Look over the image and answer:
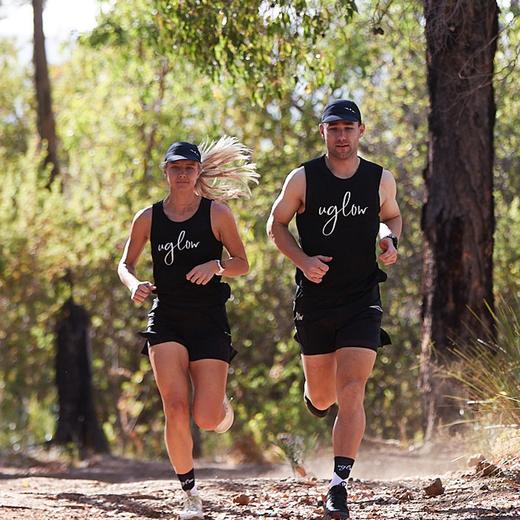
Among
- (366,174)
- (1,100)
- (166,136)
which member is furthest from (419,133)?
(1,100)

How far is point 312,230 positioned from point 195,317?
2.66 ft

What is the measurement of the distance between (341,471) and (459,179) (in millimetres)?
4506

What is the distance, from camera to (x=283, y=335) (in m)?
20.1

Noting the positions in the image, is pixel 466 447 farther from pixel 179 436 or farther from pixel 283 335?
pixel 283 335

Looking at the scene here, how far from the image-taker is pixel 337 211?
6.80 meters

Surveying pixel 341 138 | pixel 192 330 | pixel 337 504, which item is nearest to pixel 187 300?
pixel 192 330

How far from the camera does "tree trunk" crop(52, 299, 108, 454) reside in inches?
708

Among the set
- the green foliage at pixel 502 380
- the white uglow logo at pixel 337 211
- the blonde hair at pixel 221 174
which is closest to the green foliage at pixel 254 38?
the blonde hair at pixel 221 174

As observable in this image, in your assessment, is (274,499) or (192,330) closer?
(192,330)

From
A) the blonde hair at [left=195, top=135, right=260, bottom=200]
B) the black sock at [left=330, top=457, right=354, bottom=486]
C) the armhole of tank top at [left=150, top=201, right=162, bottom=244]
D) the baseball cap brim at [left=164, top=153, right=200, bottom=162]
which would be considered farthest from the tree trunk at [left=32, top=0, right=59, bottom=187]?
the black sock at [left=330, top=457, right=354, bottom=486]

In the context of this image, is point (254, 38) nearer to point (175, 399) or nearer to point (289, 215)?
point (289, 215)

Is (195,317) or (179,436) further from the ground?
(195,317)

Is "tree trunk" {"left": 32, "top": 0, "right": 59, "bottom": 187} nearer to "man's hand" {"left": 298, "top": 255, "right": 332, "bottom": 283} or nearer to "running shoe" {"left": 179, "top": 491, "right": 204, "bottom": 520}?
"running shoe" {"left": 179, "top": 491, "right": 204, "bottom": 520}

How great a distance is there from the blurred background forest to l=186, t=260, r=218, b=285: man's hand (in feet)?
23.2
